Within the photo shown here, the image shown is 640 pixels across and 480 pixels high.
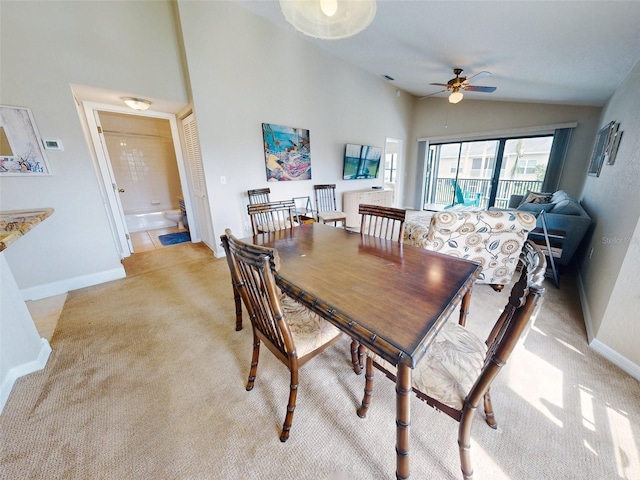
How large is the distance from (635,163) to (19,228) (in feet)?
13.9

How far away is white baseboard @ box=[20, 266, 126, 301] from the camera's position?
7.84 feet

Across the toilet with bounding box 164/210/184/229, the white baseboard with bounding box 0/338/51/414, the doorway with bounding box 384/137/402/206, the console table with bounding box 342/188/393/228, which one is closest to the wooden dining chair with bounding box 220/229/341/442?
the white baseboard with bounding box 0/338/51/414

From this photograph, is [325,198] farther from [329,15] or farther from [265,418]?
[265,418]

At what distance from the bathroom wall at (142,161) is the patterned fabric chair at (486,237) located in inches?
242

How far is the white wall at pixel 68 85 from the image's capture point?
209cm

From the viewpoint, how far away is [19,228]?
1.33 m

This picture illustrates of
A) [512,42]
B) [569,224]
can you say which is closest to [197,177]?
[512,42]

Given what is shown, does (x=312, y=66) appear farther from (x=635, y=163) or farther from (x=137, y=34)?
(x=635, y=163)

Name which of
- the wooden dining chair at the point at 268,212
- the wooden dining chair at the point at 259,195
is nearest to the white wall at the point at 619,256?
the wooden dining chair at the point at 268,212

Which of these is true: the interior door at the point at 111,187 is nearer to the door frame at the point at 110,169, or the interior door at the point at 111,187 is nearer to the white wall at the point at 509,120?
the door frame at the point at 110,169

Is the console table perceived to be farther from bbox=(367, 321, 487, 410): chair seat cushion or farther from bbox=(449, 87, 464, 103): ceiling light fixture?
bbox=(367, 321, 487, 410): chair seat cushion

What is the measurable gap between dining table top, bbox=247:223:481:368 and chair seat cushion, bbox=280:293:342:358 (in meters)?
0.22

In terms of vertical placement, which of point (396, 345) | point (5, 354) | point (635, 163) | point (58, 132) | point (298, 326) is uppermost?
point (58, 132)

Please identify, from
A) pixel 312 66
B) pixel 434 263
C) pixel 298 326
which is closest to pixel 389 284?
pixel 434 263
